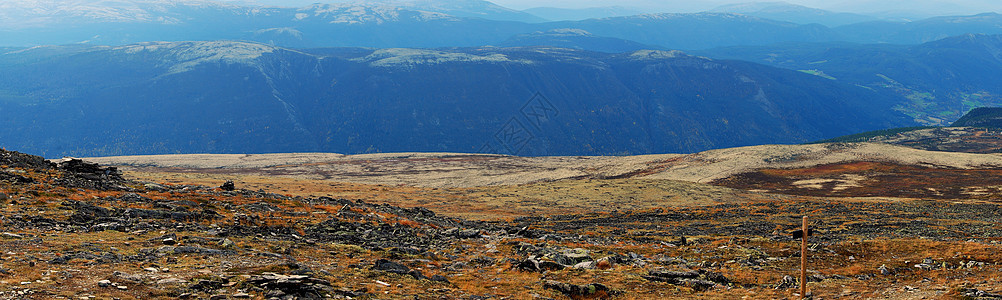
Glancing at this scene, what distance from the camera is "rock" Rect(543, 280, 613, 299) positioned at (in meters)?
19.6

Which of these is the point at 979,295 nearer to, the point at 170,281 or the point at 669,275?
the point at 669,275

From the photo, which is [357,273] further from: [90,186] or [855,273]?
[90,186]

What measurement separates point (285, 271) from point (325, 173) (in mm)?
122664

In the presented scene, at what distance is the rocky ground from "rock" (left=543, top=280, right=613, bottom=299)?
0.05 meters

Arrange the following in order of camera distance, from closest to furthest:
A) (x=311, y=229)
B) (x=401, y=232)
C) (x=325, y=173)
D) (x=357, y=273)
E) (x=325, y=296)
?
1. (x=325, y=296)
2. (x=357, y=273)
3. (x=311, y=229)
4. (x=401, y=232)
5. (x=325, y=173)

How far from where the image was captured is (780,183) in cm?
9200

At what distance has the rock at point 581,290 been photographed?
19.6 meters

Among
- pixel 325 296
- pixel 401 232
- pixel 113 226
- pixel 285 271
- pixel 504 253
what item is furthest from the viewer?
pixel 401 232

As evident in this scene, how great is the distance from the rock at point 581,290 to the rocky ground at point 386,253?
0.16ft

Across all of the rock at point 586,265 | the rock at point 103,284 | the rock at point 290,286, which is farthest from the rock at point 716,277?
the rock at point 103,284

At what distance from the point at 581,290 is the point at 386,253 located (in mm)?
9825


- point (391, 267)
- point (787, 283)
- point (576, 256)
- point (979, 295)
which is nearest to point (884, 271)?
point (787, 283)

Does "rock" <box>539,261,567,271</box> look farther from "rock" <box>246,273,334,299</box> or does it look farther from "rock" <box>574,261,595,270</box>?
"rock" <box>246,273,334,299</box>

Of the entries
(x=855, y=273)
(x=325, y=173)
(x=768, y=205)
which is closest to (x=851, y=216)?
(x=768, y=205)
